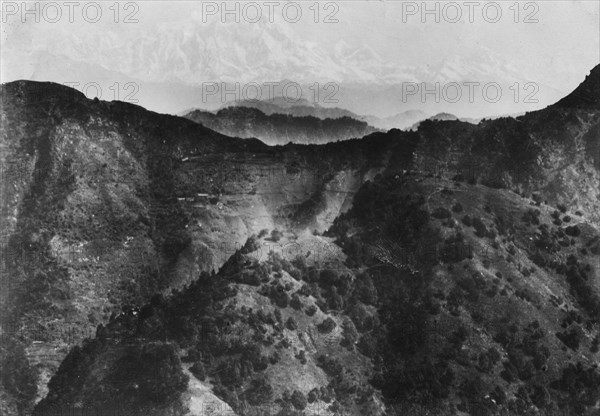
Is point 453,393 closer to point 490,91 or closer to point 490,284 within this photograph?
point 490,284

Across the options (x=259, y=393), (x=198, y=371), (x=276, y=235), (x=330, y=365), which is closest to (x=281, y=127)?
(x=276, y=235)

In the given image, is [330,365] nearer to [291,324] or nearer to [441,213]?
[291,324]

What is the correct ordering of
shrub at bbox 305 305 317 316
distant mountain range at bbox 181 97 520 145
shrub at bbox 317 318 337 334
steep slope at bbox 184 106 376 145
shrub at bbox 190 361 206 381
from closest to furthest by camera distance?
1. shrub at bbox 190 361 206 381
2. shrub at bbox 317 318 337 334
3. shrub at bbox 305 305 317 316
4. distant mountain range at bbox 181 97 520 145
5. steep slope at bbox 184 106 376 145

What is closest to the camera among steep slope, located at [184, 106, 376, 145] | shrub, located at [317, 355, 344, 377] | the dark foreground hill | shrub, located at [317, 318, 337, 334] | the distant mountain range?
the dark foreground hill

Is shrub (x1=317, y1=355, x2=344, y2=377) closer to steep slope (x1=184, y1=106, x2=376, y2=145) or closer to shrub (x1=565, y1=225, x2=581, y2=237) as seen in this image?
steep slope (x1=184, y1=106, x2=376, y2=145)

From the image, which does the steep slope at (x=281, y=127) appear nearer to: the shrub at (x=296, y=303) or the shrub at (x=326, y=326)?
the shrub at (x=296, y=303)

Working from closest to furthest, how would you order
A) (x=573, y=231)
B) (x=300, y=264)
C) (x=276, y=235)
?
(x=300, y=264) → (x=276, y=235) → (x=573, y=231)

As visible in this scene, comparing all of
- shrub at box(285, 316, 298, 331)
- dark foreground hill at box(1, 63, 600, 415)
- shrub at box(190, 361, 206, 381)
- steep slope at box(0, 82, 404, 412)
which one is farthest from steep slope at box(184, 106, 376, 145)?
shrub at box(190, 361, 206, 381)
